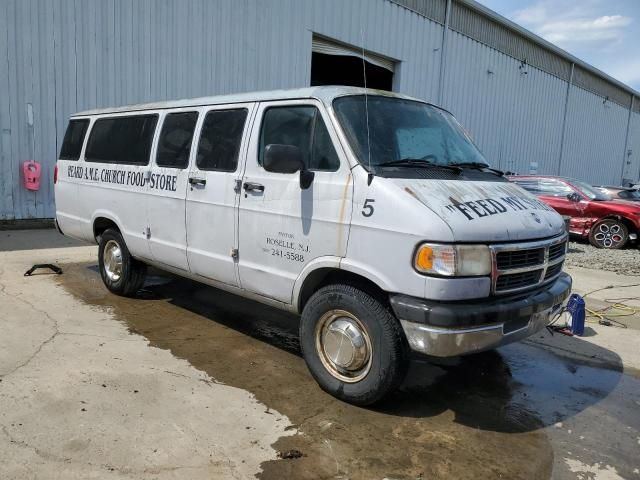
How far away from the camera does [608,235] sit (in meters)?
12.4

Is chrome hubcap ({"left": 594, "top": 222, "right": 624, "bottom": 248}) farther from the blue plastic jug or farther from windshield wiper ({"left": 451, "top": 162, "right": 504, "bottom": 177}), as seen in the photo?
windshield wiper ({"left": 451, "top": 162, "right": 504, "bottom": 177})

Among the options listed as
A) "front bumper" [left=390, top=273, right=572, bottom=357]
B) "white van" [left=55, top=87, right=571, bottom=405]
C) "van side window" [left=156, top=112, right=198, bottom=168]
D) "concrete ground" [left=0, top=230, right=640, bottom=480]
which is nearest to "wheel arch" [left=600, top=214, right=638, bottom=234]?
"concrete ground" [left=0, top=230, right=640, bottom=480]

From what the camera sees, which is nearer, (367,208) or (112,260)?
(367,208)

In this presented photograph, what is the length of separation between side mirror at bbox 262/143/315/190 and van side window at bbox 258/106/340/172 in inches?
4.4

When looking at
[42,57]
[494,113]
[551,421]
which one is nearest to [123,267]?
[551,421]

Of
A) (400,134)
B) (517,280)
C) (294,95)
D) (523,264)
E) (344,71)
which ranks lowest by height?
(517,280)

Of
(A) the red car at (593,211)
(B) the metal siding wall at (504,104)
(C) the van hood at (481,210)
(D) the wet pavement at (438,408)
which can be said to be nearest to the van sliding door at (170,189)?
(D) the wet pavement at (438,408)

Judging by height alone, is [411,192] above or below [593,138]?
below

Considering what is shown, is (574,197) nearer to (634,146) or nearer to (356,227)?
(356,227)

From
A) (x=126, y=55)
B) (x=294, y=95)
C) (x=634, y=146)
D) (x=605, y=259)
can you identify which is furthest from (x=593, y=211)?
(x=634, y=146)

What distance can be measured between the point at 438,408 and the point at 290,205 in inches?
72.4

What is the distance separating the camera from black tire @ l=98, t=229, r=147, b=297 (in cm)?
589

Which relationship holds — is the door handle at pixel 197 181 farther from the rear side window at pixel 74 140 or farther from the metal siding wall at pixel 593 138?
the metal siding wall at pixel 593 138

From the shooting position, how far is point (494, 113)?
21703 mm
